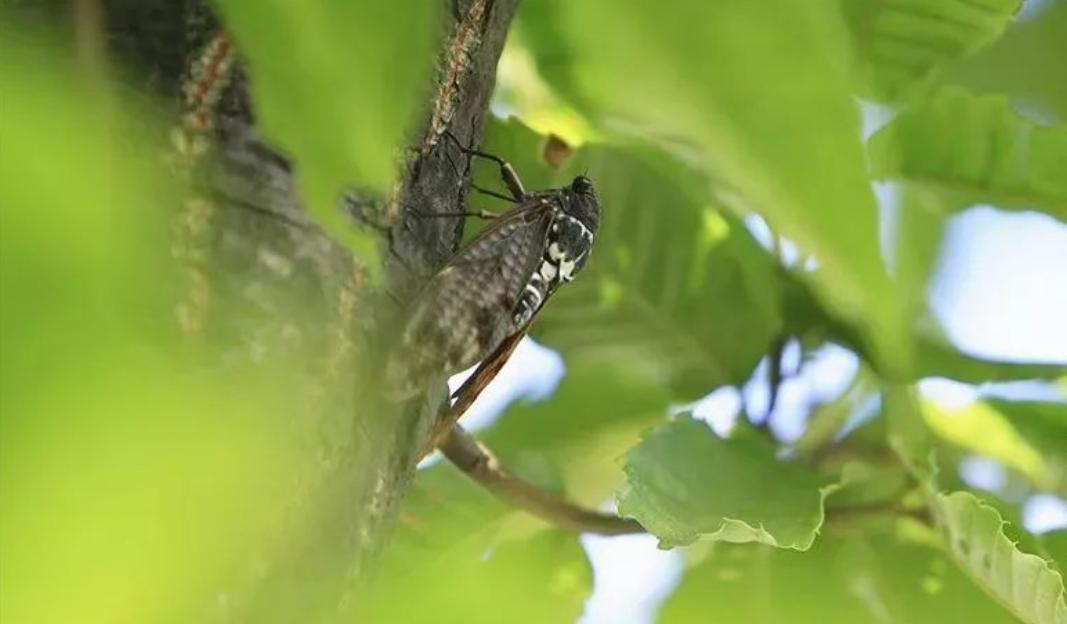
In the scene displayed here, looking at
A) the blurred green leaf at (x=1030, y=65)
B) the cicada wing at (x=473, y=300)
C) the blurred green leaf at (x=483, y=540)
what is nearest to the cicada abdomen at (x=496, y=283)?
the cicada wing at (x=473, y=300)

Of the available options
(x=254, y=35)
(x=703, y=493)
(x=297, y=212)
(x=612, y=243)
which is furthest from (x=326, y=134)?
(x=612, y=243)

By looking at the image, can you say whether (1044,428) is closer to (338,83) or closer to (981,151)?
(981,151)

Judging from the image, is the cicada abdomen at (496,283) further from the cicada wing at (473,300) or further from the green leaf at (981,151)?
the green leaf at (981,151)

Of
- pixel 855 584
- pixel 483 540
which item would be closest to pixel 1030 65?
pixel 855 584

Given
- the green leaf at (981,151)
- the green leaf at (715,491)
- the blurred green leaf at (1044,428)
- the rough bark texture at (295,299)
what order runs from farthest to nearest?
the blurred green leaf at (1044,428) < the green leaf at (981,151) < the green leaf at (715,491) < the rough bark texture at (295,299)

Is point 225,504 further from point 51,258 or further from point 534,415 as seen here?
point 534,415

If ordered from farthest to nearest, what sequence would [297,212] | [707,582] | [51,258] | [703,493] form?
[707,582] → [703,493] → [297,212] → [51,258]
